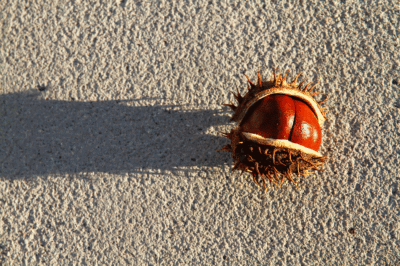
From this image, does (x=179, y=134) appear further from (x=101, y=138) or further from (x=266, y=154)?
(x=266, y=154)

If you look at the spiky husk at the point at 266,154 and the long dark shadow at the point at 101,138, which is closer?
the spiky husk at the point at 266,154

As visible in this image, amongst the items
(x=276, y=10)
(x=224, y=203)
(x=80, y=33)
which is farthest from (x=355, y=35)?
(x=80, y=33)

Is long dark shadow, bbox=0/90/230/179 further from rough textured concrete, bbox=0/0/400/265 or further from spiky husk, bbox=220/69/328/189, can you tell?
spiky husk, bbox=220/69/328/189

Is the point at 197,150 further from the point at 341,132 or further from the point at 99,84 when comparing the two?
the point at 341,132

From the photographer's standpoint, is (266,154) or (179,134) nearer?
(266,154)

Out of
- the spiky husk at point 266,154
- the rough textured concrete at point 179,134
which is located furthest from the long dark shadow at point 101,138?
the spiky husk at point 266,154

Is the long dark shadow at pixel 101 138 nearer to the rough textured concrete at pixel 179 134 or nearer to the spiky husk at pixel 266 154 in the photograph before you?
the rough textured concrete at pixel 179 134

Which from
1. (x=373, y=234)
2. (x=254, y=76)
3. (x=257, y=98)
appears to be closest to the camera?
(x=257, y=98)

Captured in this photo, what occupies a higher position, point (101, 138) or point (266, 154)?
point (266, 154)

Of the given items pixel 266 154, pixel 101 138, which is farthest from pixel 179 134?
pixel 266 154

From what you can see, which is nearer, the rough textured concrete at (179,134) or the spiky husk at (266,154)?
the spiky husk at (266,154)

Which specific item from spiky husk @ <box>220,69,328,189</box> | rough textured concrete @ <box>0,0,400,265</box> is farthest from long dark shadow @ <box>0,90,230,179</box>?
spiky husk @ <box>220,69,328,189</box>
